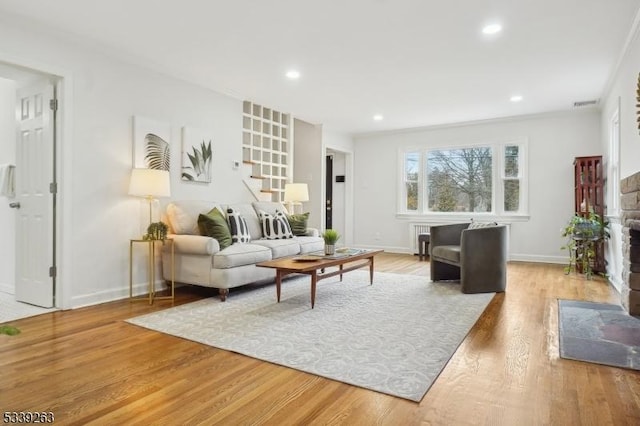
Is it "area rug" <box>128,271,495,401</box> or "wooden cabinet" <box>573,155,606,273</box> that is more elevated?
"wooden cabinet" <box>573,155,606,273</box>

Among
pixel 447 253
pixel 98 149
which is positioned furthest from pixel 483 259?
pixel 98 149

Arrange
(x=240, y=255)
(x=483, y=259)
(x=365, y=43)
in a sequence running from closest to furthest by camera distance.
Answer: (x=365, y=43) → (x=240, y=255) → (x=483, y=259)

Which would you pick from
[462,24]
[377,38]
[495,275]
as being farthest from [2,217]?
[495,275]

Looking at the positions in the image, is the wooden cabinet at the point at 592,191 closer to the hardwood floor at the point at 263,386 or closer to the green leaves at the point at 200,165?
the hardwood floor at the point at 263,386

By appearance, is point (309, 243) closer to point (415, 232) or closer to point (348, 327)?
point (348, 327)

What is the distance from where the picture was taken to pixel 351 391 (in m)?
1.95

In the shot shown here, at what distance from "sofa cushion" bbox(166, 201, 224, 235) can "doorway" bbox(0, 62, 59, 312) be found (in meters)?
1.07

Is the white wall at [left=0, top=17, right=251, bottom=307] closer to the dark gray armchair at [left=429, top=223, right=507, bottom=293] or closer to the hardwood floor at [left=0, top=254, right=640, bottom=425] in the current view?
the hardwood floor at [left=0, top=254, right=640, bottom=425]

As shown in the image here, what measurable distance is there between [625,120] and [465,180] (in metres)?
3.30

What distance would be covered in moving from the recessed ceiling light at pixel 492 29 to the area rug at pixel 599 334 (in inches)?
96.9

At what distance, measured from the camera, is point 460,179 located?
7375mm

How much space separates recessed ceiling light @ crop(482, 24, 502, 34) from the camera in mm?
3354

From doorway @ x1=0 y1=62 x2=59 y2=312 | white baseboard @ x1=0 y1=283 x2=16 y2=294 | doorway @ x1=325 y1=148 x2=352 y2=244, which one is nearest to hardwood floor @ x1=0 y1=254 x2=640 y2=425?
doorway @ x1=0 y1=62 x2=59 y2=312

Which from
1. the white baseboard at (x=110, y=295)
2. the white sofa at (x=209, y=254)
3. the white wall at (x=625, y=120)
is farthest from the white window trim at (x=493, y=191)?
the white baseboard at (x=110, y=295)
